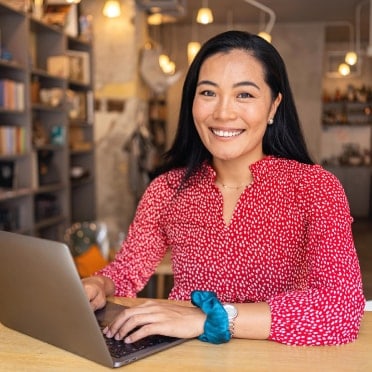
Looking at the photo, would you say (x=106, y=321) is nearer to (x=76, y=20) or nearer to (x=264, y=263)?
(x=264, y=263)

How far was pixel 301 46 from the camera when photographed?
7.95m

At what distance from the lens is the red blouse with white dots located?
123 centimetres

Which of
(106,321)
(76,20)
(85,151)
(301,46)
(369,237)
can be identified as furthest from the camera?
(301,46)

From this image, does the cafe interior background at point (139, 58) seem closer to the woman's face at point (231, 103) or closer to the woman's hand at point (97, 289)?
the woman's face at point (231, 103)

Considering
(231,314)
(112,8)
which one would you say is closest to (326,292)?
(231,314)

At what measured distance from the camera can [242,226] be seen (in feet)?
5.11

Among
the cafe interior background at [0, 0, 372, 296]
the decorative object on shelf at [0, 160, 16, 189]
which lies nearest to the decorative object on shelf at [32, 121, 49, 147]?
the decorative object on shelf at [0, 160, 16, 189]

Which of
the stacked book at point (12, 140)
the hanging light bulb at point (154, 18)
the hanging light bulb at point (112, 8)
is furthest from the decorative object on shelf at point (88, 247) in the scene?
the hanging light bulb at point (154, 18)

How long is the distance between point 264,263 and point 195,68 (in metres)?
0.58

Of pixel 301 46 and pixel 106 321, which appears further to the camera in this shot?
pixel 301 46

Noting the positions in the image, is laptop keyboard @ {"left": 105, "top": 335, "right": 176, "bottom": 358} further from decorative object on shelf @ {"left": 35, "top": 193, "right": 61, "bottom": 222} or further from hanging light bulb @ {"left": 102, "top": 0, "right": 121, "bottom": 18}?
hanging light bulb @ {"left": 102, "top": 0, "right": 121, "bottom": 18}

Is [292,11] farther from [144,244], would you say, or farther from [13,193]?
[144,244]

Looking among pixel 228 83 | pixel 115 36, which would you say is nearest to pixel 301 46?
pixel 115 36

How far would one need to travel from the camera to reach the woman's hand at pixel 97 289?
4.70ft
